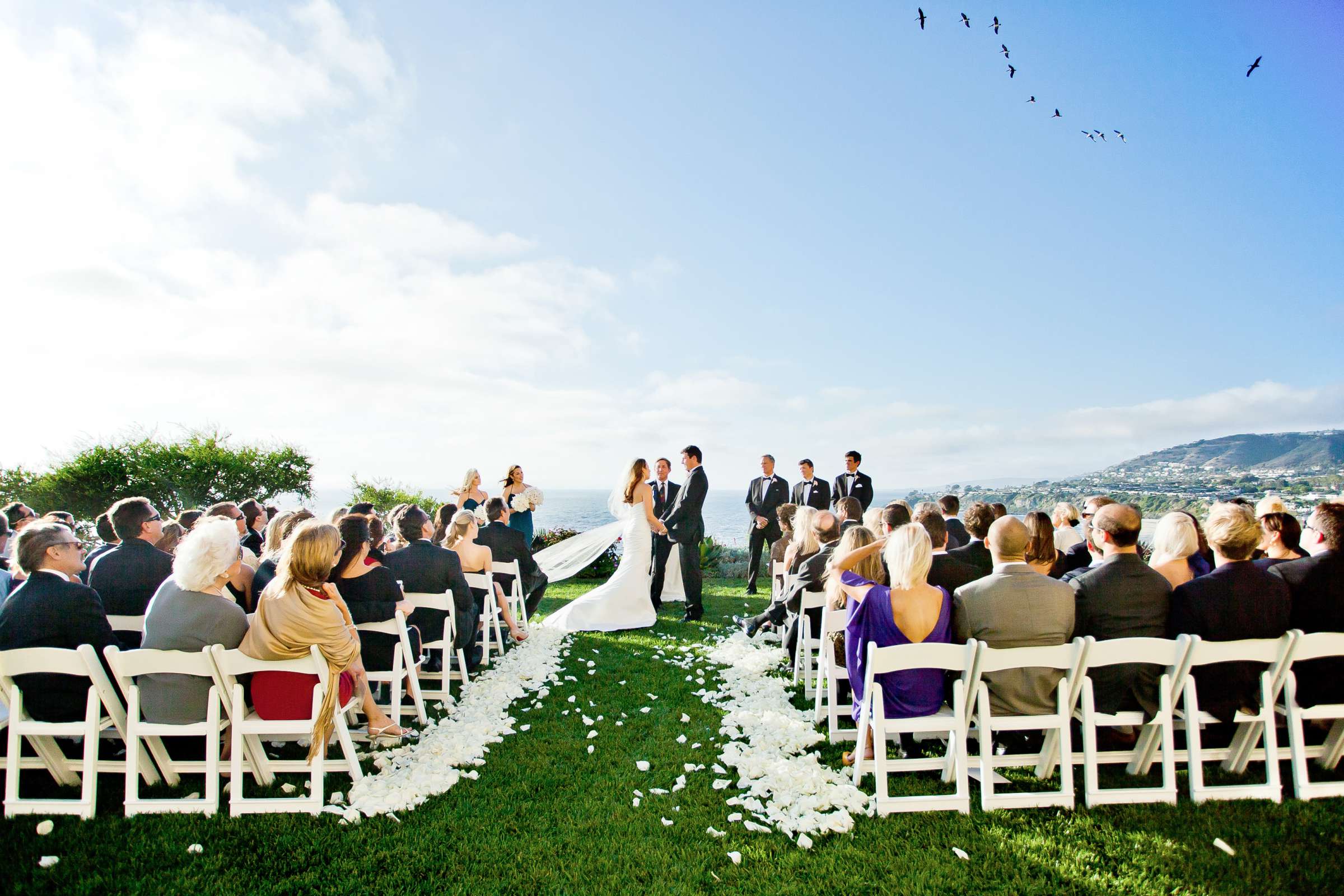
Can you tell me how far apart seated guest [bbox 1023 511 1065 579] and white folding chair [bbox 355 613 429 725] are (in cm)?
442

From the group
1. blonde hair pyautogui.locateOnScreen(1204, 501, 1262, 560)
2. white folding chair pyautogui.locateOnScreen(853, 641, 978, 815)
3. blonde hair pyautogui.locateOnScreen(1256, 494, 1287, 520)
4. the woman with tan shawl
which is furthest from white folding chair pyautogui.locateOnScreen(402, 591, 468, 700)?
blonde hair pyautogui.locateOnScreen(1256, 494, 1287, 520)

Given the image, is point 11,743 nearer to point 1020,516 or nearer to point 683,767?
point 683,767

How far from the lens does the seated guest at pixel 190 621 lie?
3.60 metres

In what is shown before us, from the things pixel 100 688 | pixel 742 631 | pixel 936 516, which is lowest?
pixel 742 631

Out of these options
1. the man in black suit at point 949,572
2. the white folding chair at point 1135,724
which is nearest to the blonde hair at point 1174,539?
the white folding chair at point 1135,724

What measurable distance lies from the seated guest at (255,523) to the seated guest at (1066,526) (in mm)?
8259

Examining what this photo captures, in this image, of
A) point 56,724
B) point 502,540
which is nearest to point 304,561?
point 56,724

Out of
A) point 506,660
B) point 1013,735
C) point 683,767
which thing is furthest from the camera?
point 506,660

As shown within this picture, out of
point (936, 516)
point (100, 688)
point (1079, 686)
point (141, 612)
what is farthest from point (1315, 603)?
point (141, 612)

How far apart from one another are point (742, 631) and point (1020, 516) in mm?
4608

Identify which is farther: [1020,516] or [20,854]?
[1020,516]

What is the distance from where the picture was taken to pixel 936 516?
5383 millimetres

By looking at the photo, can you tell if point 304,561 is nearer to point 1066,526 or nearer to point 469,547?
point 469,547

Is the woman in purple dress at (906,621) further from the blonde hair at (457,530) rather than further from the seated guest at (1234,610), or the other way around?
the blonde hair at (457,530)
